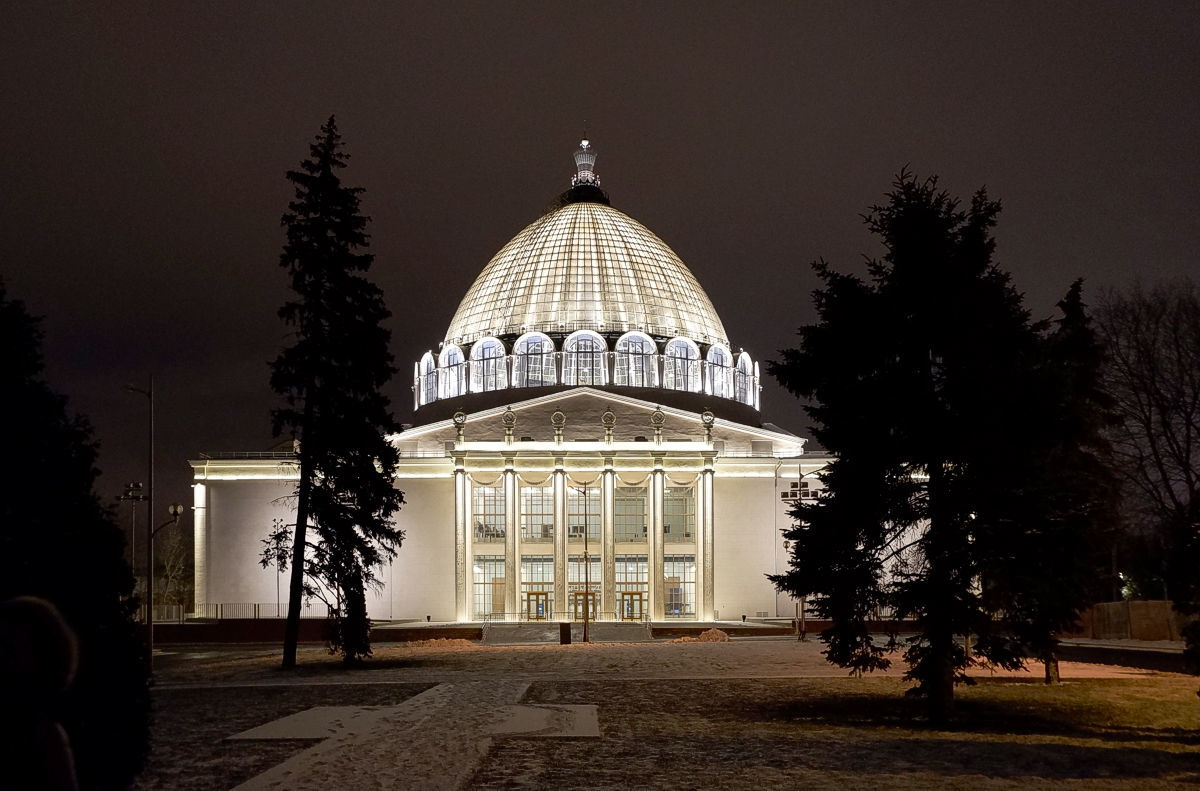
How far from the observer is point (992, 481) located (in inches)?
828

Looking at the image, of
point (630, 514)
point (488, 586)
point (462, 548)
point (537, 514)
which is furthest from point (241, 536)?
point (630, 514)

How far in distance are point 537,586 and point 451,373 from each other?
61.8 feet

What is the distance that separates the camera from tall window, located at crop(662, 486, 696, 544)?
2650 inches

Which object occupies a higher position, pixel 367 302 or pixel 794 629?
pixel 367 302

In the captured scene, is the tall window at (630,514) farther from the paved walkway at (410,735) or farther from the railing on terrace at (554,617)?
the paved walkway at (410,735)

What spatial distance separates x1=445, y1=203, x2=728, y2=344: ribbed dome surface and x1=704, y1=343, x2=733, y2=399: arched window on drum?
4.54 feet

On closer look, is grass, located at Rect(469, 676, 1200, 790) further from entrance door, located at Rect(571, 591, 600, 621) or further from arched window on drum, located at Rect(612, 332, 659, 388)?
arched window on drum, located at Rect(612, 332, 659, 388)

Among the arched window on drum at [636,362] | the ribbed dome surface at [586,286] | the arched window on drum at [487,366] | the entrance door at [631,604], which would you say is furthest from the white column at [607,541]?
the ribbed dome surface at [586,286]

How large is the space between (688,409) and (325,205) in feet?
135

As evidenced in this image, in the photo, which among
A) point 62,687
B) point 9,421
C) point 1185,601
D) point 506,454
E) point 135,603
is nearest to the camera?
point 62,687

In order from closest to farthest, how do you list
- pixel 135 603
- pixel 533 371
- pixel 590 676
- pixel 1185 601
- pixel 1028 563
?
pixel 135 603 < pixel 1185 601 < pixel 1028 563 < pixel 590 676 < pixel 533 371

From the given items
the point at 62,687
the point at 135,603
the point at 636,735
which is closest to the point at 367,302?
the point at 636,735

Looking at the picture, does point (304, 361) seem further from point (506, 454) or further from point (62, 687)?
point (62, 687)

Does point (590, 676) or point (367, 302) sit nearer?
point (590, 676)
